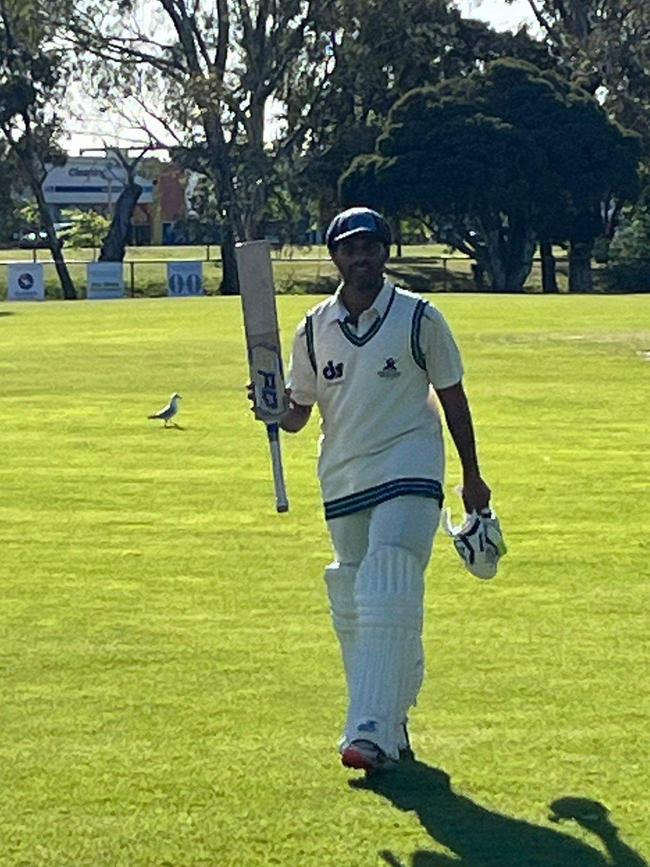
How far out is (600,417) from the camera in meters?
21.2

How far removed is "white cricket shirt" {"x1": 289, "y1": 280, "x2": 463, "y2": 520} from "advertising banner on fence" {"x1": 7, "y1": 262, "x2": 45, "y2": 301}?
65000 millimetres

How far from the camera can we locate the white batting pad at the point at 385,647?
6.32m

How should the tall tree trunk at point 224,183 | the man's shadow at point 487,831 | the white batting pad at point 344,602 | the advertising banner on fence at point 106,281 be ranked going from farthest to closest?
the tall tree trunk at point 224,183
the advertising banner on fence at point 106,281
the white batting pad at point 344,602
the man's shadow at point 487,831

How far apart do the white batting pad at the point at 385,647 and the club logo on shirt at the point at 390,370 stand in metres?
0.57

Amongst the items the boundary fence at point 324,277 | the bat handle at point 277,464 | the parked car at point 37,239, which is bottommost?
the parked car at point 37,239

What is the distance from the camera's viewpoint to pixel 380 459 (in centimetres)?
659

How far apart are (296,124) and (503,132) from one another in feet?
40.2

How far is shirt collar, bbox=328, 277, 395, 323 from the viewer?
6594mm

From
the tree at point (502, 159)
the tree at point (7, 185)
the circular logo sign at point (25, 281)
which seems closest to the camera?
the tree at point (502, 159)

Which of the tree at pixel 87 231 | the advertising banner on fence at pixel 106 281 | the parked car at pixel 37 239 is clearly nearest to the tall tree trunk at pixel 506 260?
the advertising banner on fence at pixel 106 281

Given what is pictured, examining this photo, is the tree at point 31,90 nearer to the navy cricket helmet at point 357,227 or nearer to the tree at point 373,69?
the tree at point 373,69

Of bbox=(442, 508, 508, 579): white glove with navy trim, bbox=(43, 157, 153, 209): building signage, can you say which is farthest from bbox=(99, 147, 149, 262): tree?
bbox=(442, 508, 508, 579): white glove with navy trim

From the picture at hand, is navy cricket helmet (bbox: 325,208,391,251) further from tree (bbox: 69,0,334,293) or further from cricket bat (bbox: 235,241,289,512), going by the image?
tree (bbox: 69,0,334,293)

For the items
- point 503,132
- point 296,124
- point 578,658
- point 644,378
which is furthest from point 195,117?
point 578,658
